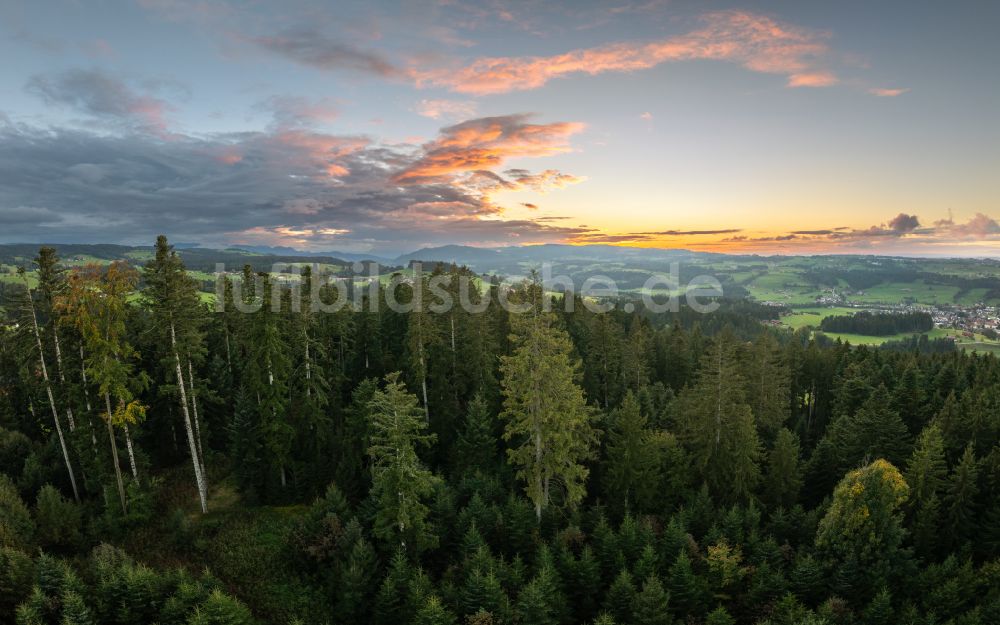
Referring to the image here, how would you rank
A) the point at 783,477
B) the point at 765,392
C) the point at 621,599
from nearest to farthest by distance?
the point at 621,599 < the point at 783,477 < the point at 765,392

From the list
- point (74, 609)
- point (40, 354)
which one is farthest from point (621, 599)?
point (40, 354)

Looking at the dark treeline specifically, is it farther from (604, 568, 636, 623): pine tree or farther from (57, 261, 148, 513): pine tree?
(57, 261, 148, 513): pine tree

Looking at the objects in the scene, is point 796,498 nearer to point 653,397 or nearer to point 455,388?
point 653,397

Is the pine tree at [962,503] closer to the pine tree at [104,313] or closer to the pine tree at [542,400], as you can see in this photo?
the pine tree at [542,400]

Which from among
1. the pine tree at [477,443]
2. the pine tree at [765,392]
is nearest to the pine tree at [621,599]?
the pine tree at [477,443]

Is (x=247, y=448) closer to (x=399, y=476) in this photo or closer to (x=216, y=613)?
(x=399, y=476)

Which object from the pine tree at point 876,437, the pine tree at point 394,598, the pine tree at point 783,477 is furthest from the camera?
the pine tree at point 876,437
